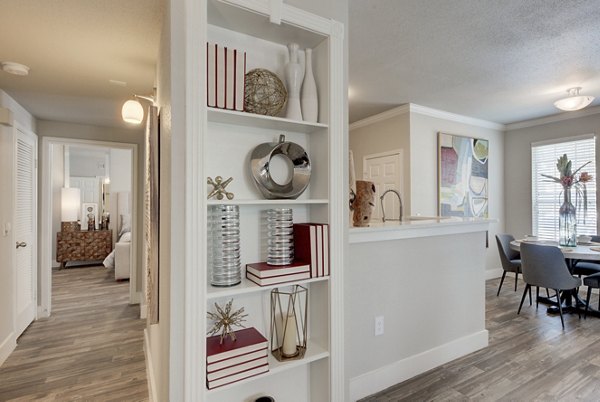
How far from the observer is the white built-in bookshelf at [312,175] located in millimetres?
1534

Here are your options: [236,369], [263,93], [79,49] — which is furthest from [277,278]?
[79,49]

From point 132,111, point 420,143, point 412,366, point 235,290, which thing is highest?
point 420,143

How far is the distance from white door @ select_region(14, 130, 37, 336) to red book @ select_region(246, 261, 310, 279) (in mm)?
2942

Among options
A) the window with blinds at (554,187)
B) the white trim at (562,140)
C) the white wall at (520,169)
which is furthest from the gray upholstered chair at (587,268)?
the white trim at (562,140)

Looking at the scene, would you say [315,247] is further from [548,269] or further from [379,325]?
[548,269]

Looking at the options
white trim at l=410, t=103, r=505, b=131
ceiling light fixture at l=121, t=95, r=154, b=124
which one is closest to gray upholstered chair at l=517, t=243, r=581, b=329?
white trim at l=410, t=103, r=505, b=131

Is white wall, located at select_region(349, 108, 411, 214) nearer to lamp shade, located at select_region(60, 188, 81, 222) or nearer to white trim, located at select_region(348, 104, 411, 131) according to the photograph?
white trim, located at select_region(348, 104, 411, 131)

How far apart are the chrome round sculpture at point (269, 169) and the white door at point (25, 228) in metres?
2.94

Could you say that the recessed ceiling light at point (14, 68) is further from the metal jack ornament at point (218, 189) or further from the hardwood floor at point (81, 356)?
the hardwood floor at point (81, 356)

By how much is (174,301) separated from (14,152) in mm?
2921

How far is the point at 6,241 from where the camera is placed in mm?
2867

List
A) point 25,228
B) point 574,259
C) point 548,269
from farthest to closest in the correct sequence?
point 574,259
point 25,228
point 548,269

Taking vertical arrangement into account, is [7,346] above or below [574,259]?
below

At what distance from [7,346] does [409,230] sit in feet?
11.6
